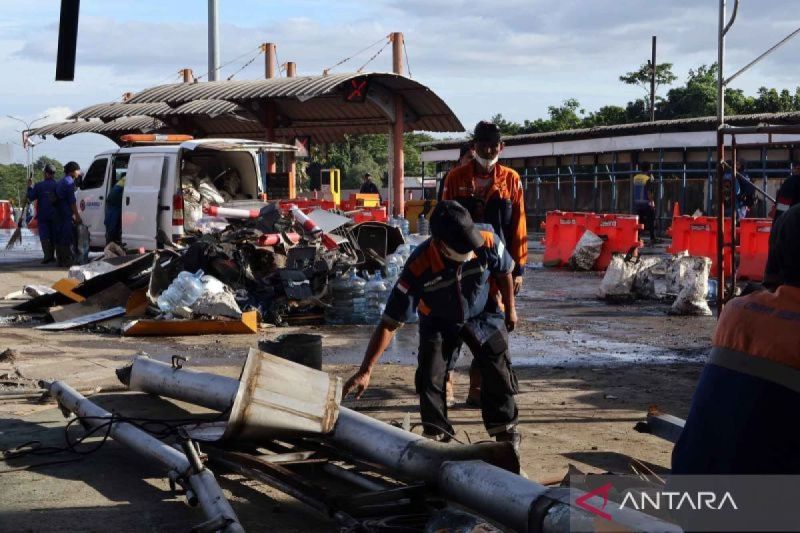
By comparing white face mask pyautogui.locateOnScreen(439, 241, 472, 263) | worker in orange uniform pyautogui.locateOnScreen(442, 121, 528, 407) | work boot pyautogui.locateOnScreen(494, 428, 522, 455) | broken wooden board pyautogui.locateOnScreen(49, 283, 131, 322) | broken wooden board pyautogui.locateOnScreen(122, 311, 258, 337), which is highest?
worker in orange uniform pyautogui.locateOnScreen(442, 121, 528, 407)

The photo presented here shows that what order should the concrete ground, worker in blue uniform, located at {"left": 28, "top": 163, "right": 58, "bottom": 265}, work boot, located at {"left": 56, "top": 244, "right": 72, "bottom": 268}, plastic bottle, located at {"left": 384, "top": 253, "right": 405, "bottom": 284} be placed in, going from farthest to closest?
work boot, located at {"left": 56, "top": 244, "right": 72, "bottom": 268}
worker in blue uniform, located at {"left": 28, "top": 163, "right": 58, "bottom": 265}
plastic bottle, located at {"left": 384, "top": 253, "right": 405, "bottom": 284}
the concrete ground

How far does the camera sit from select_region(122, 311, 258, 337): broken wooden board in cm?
1138

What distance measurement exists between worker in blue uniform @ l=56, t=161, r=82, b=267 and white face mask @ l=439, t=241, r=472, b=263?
48.7ft

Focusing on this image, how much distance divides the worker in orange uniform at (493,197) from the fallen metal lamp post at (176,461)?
262 centimetres

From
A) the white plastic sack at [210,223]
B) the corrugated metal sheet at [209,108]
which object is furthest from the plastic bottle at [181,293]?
the corrugated metal sheet at [209,108]

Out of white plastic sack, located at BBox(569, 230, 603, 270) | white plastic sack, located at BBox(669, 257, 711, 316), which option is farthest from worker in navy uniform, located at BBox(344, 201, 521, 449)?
white plastic sack, located at BBox(569, 230, 603, 270)

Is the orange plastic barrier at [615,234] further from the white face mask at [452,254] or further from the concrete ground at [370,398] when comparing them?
the white face mask at [452,254]

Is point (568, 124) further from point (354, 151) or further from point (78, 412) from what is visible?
point (78, 412)

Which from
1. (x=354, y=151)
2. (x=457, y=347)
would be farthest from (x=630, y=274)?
(x=354, y=151)

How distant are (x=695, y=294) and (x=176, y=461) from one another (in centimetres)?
952

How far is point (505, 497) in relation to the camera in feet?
14.4

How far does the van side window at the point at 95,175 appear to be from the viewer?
19266mm

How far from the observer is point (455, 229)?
18.7 ft

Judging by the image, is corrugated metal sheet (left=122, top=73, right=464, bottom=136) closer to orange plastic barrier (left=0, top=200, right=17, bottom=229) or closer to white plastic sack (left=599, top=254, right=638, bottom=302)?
white plastic sack (left=599, top=254, right=638, bottom=302)
